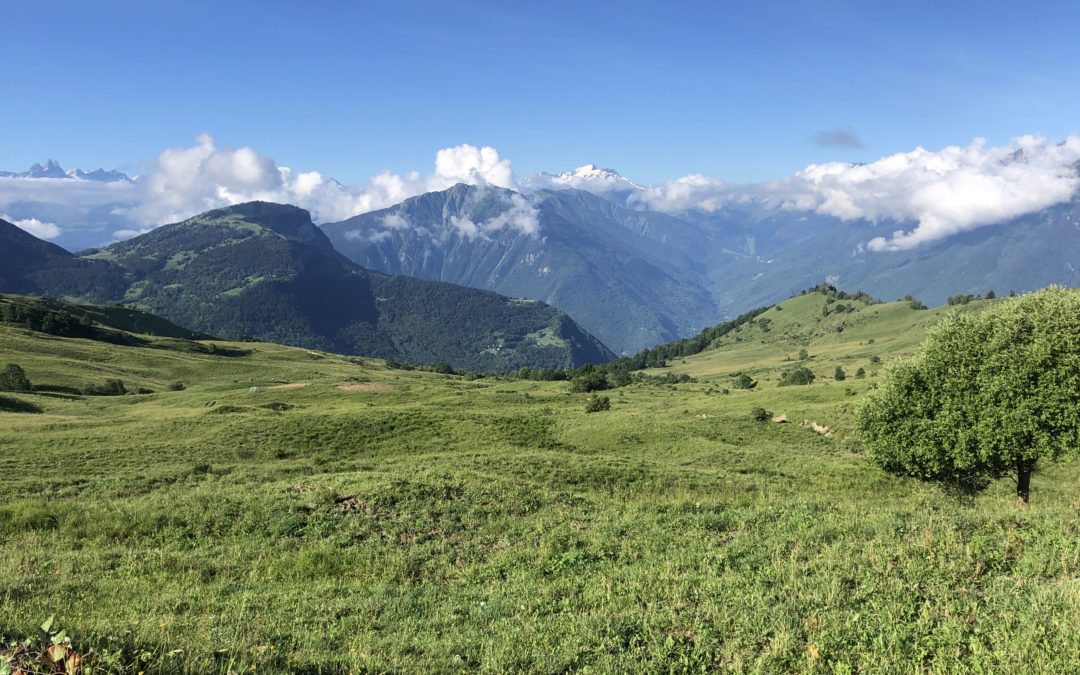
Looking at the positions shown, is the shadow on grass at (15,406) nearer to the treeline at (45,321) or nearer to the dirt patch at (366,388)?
the dirt patch at (366,388)

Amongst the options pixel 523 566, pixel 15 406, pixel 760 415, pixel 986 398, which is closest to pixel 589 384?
pixel 760 415

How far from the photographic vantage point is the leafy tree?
25.0 meters

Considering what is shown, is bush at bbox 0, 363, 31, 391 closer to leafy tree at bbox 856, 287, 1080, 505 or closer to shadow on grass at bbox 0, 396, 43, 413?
shadow on grass at bbox 0, 396, 43, 413

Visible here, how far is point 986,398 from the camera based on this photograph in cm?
2642

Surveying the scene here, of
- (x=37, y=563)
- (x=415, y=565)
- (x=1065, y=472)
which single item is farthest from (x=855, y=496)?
(x=37, y=563)

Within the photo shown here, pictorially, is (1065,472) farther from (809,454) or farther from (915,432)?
(915,432)

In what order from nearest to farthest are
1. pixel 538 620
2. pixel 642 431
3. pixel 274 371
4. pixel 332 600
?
pixel 538 620 → pixel 332 600 → pixel 642 431 → pixel 274 371

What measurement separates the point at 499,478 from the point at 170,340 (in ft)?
547

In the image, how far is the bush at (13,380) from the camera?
73.2 meters

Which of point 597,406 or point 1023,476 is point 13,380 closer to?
point 597,406

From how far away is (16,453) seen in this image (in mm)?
35688

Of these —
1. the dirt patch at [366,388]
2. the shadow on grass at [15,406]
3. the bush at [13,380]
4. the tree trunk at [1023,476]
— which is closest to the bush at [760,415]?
the tree trunk at [1023,476]

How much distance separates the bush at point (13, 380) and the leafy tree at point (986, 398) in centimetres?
9736

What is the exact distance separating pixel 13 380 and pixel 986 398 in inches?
4121
